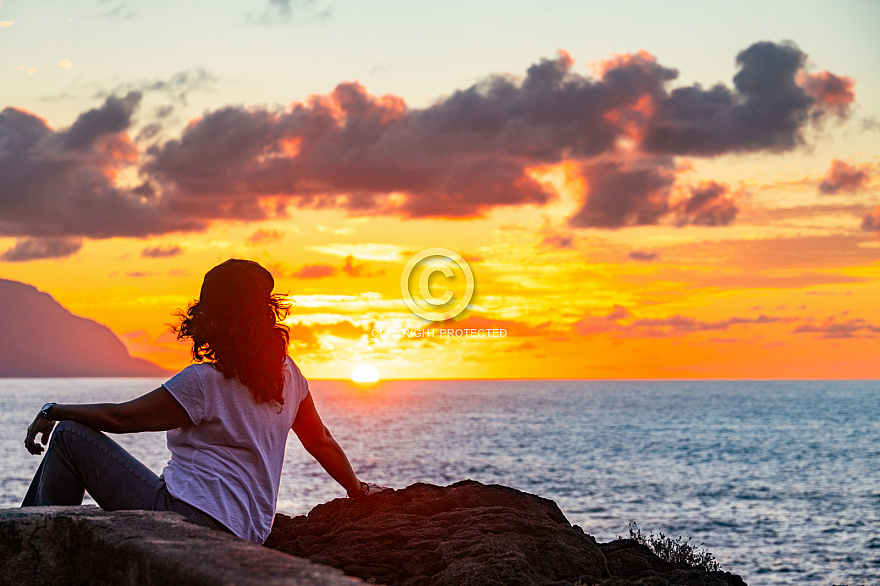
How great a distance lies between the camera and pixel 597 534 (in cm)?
2105

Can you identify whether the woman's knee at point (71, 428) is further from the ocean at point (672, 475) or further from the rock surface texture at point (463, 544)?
the ocean at point (672, 475)

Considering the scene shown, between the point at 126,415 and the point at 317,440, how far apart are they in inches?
46.9

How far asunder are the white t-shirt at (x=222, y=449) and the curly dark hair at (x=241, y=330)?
82 mm

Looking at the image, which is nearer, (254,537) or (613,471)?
(254,537)

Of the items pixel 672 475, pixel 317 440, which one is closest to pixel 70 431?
pixel 317 440

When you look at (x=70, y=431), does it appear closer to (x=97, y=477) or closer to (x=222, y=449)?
(x=97, y=477)

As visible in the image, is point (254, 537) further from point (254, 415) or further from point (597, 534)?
point (597, 534)

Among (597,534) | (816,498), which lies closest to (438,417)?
(816,498)

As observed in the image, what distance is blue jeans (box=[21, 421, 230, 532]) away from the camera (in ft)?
13.8

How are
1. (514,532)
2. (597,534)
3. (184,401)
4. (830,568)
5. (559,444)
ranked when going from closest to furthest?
(184,401) < (514,532) < (830,568) < (597,534) < (559,444)

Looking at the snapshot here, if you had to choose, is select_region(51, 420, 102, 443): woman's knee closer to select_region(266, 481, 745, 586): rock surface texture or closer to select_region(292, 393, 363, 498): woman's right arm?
select_region(292, 393, 363, 498): woman's right arm

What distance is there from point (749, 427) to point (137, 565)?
3137 inches

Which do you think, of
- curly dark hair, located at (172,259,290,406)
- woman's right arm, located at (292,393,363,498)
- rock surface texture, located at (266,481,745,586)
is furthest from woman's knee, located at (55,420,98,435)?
rock surface texture, located at (266,481,745,586)

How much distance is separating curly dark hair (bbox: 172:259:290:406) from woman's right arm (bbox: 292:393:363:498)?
15.8 inches
